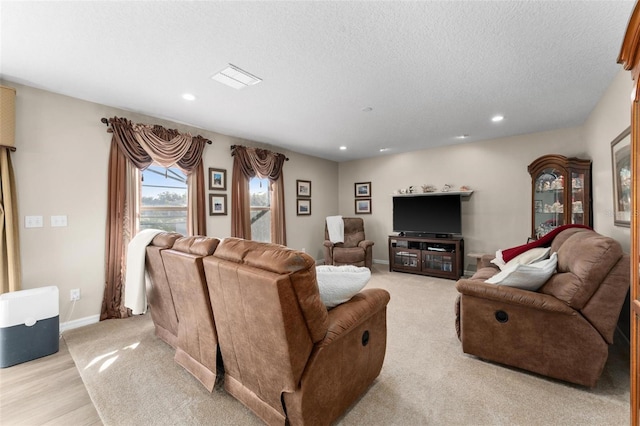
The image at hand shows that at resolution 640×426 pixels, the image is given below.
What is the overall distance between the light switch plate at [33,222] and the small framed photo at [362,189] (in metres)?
5.32

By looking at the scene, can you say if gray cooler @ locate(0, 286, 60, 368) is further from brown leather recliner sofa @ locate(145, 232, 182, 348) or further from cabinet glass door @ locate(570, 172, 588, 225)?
cabinet glass door @ locate(570, 172, 588, 225)

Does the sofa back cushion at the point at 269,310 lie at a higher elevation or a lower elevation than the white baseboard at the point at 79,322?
higher

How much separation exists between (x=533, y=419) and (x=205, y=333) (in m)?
2.10

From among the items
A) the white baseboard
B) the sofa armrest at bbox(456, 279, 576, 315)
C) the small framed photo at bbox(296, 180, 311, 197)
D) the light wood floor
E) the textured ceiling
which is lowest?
the light wood floor

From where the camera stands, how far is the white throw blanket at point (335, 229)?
18.7ft

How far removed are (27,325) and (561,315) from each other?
4.13m

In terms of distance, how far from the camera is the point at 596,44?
2041 mm

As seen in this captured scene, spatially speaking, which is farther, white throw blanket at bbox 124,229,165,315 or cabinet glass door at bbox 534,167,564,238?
cabinet glass door at bbox 534,167,564,238

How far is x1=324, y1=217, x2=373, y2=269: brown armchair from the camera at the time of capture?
17.1 feet

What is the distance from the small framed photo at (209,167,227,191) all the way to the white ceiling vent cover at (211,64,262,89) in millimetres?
1815

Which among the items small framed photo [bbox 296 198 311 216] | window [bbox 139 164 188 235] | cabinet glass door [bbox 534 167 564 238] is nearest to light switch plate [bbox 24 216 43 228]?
window [bbox 139 164 188 235]

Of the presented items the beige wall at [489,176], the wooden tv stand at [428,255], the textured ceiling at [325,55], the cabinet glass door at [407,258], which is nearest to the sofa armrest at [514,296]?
the textured ceiling at [325,55]

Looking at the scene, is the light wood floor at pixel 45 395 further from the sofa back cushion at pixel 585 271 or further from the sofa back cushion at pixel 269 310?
the sofa back cushion at pixel 585 271

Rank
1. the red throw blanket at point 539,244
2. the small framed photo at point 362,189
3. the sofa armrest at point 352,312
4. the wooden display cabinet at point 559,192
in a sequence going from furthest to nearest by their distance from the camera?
the small framed photo at point 362,189 < the wooden display cabinet at point 559,192 < the red throw blanket at point 539,244 < the sofa armrest at point 352,312
